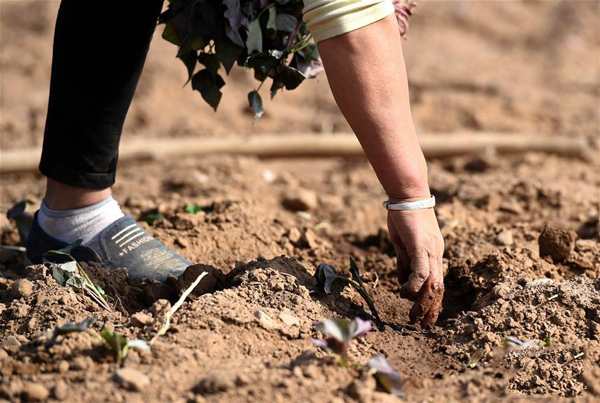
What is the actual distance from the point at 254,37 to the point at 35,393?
3.54 ft

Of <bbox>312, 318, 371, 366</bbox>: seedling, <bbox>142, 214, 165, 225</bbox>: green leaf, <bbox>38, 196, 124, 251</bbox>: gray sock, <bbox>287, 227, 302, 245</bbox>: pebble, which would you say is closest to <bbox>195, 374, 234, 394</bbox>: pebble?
<bbox>312, 318, 371, 366</bbox>: seedling

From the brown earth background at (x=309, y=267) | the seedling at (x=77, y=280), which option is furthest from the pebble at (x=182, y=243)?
the seedling at (x=77, y=280)

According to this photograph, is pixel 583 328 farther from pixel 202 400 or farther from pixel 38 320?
pixel 38 320

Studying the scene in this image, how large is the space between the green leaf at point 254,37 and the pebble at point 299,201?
1.33m

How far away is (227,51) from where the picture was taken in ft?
6.97

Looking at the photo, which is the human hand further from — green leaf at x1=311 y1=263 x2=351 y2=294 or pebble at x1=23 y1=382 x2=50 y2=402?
pebble at x1=23 y1=382 x2=50 y2=402

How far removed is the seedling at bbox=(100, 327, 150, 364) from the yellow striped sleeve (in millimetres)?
785

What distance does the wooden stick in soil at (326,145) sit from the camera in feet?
13.6

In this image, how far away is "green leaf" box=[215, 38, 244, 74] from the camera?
2117 mm

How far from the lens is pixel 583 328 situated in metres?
1.89

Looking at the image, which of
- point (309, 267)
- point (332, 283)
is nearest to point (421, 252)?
point (332, 283)

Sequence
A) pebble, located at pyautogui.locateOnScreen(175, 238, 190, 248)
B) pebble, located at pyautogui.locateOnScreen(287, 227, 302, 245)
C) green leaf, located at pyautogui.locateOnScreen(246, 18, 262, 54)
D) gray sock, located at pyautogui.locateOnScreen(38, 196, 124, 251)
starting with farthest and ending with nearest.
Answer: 1. pebble, located at pyautogui.locateOnScreen(287, 227, 302, 245)
2. pebble, located at pyautogui.locateOnScreen(175, 238, 190, 248)
3. gray sock, located at pyautogui.locateOnScreen(38, 196, 124, 251)
4. green leaf, located at pyautogui.locateOnScreen(246, 18, 262, 54)

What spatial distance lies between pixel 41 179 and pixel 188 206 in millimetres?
1468

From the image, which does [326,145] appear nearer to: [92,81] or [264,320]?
[92,81]
